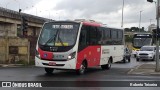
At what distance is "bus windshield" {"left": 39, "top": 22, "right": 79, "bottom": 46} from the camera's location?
2119 centimetres

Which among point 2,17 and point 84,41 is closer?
point 84,41

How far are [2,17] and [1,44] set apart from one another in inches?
1607

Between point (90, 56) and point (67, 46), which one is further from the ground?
point (67, 46)

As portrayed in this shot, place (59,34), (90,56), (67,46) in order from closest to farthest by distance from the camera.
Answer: (67,46)
(59,34)
(90,56)

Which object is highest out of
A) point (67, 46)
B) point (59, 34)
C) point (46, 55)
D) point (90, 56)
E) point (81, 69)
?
point (59, 34)

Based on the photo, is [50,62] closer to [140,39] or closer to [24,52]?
[24,52]

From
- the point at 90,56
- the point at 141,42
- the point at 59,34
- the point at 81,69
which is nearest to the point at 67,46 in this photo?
the point at 59,34

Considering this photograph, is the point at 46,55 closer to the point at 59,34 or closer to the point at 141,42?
the point at 59,34

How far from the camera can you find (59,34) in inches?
846

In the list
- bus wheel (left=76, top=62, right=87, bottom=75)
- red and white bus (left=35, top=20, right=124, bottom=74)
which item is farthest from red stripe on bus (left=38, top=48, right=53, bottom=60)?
bus wheel (left=76, top=62, right=87, bottom=75)

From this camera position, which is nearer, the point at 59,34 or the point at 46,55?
the point at 46,55

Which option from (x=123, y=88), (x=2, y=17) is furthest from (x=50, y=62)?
(x=2, y=17)

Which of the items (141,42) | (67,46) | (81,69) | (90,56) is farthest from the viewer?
(141,42)

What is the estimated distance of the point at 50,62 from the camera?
20891 millimetres
